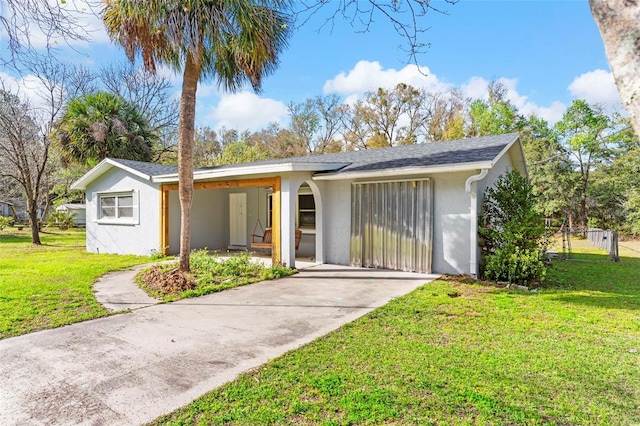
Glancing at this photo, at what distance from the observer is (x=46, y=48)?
4191mm

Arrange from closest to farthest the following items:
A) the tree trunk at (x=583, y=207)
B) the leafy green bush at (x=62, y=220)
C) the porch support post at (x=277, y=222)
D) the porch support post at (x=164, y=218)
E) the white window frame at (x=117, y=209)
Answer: the porch support post at (x=277, y=222) < the porch support post at (x=164, y=218) < the white window frame at (x=117, y=209) < the tree trunk at (x=583, y=207) < the leafy green bush at (x=62, y=220)

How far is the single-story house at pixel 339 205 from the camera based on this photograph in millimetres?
8359

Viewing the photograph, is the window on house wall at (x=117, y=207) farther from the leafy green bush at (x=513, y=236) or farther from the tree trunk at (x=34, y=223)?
the leafy green bush at (x=513, y=236)

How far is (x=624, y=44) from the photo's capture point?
4.89 feet

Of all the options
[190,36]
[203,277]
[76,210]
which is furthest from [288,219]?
[76,210]

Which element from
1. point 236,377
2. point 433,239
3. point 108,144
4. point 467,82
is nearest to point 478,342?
point 236,377

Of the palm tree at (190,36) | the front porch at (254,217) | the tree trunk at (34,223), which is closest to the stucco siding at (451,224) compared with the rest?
the front porch at (254,217)

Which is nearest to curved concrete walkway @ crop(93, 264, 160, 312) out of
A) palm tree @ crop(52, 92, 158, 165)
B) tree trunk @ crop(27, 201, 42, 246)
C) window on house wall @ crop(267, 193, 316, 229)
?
window on house wall @ crop(267, 193, 316, 229)

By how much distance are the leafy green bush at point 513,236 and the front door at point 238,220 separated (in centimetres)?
864

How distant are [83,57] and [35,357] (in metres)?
3.71

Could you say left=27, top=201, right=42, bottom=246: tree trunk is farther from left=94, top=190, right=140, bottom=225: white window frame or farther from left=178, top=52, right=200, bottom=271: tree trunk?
left=178, top=52, right=200, bottom=271: tree trunk

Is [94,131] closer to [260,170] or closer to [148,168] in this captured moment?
[148,168]

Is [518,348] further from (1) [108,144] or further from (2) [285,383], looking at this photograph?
(1) [108,144]

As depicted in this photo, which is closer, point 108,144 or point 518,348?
point 518,348
